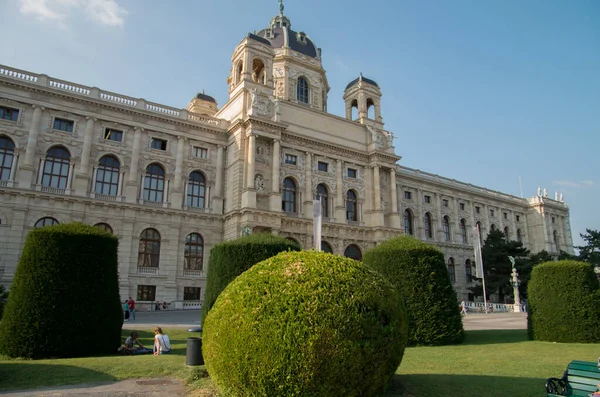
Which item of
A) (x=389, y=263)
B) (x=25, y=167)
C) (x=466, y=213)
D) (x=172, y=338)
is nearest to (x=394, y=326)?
(x=389, y=263)

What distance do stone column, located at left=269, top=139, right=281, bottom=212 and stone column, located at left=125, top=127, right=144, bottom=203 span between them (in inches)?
418

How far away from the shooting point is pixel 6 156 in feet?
93.5

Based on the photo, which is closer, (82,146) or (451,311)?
(451,311)

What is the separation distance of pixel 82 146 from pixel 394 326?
3114 cm

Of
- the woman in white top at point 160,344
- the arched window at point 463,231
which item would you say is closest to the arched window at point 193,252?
the woman in white top at point 160,344

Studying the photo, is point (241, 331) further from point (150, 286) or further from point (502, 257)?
point (502, 257)

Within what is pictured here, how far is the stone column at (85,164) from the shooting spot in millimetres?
30092

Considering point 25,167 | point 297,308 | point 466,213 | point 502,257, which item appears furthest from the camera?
point 466,213

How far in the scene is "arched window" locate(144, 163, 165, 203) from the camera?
109ft

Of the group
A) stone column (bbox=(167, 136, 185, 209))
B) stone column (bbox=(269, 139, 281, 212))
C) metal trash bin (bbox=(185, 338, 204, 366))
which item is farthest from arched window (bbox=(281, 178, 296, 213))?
metal trash bin (bbox=(185, 338, 204, 366))

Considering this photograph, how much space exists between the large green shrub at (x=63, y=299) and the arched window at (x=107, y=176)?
20887 mm

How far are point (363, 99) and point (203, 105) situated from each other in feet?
62.6

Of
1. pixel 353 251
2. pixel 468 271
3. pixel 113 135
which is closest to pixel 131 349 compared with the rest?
pixel 113 135

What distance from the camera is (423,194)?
176 ft
